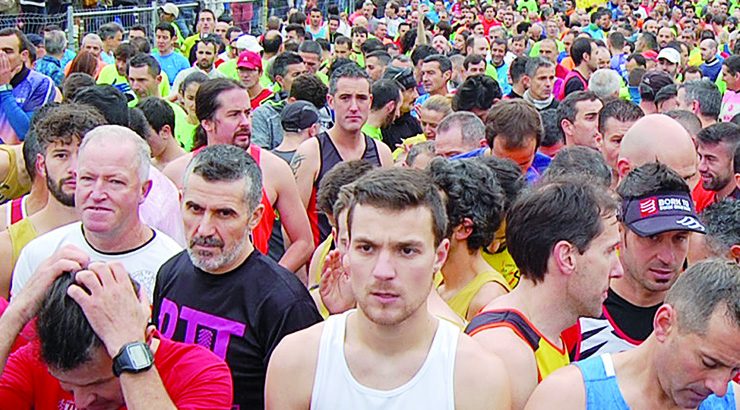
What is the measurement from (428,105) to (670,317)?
520cm

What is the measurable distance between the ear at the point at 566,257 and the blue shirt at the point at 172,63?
10415 mm

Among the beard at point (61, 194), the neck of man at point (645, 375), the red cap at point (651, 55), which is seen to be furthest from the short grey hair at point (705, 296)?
the red cap at point (651, 55)

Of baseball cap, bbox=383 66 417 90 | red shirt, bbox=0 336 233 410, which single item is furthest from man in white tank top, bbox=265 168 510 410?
baseball cap, bbox=383 66 417 90

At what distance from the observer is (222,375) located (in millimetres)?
2930

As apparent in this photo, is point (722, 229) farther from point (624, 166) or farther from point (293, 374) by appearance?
point (293, 374)

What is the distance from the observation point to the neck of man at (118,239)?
396 cm

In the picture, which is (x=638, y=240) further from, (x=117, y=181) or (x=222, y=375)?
(x=117, y=181)

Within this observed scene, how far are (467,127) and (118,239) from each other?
9.25ft

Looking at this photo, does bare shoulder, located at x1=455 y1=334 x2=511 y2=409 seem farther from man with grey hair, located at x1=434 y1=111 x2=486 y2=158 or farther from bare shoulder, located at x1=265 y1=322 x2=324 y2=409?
man with grey hair, located at x1=434 y1=111 x2=486 y2=158

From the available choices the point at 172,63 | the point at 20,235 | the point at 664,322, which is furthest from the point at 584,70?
the point at 664,322

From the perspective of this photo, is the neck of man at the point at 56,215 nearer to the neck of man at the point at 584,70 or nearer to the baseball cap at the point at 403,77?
the baseball cap at the point at 403,77

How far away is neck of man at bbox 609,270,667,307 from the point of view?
3789 millimetres

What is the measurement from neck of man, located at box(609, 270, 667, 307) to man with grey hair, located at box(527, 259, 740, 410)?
0.95 meters

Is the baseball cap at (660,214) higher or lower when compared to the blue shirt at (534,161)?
higher
